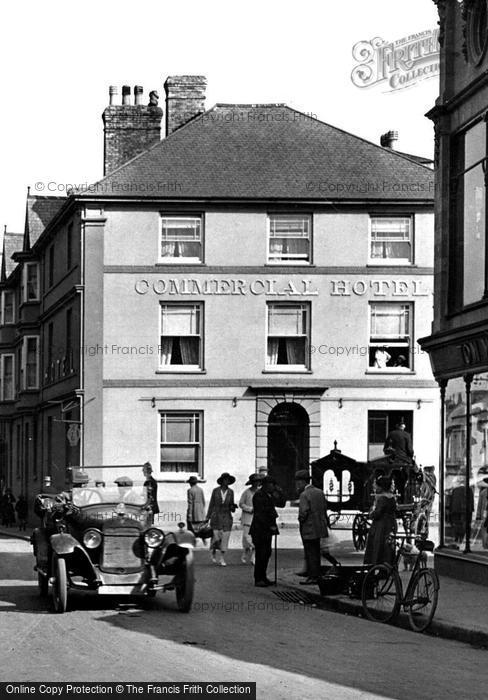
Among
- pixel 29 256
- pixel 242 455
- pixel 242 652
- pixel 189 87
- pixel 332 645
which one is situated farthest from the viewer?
pixel 29 256

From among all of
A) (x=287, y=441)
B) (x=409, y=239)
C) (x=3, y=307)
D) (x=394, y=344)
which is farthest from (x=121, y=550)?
(x=3, y=307)

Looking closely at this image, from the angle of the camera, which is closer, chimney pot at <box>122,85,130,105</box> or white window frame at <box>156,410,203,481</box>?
white window frame at <box>156,410,203,481</box>

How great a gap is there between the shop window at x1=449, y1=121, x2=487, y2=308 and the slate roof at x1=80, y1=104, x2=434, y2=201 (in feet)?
48.5

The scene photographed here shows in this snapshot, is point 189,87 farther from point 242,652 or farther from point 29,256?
point 242,652

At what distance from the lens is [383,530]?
48.3 ft

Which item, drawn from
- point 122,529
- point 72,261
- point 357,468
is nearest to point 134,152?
point 72,261

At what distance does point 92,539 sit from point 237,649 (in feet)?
13.2

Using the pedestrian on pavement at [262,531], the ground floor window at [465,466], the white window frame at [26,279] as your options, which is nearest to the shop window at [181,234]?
the white window frame at [26,279]

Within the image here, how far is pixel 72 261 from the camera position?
122ft

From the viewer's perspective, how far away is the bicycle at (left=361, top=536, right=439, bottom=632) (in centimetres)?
1279

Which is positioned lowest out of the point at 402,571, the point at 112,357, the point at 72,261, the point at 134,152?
the point at 402,571

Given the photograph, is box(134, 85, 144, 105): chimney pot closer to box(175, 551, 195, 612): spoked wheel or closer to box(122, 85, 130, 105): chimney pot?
box(122, 85, 130, 105): chimney pot

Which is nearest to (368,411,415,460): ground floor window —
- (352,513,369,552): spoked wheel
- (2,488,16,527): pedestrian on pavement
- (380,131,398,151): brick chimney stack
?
(380,131,398,151): brick chimney stack

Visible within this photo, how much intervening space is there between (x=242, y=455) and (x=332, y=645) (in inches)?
887
